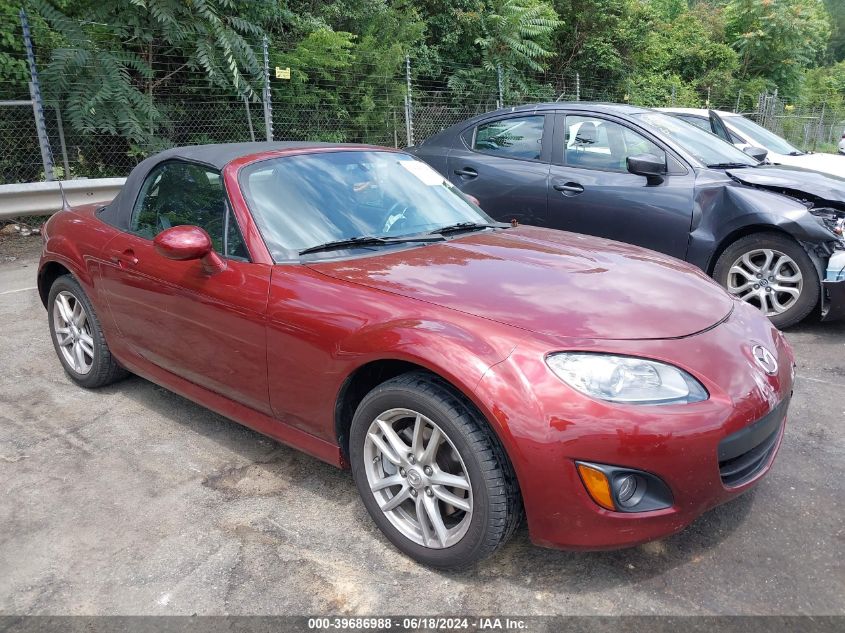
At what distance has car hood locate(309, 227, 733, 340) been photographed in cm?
242

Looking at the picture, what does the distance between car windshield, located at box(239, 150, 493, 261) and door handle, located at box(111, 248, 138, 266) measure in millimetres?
758

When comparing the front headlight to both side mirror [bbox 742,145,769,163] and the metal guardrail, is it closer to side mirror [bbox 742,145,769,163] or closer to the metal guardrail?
side mirror [bbox 742,145,769,163]

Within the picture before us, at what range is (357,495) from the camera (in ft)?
9.87

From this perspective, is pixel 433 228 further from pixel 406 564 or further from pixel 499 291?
pixel 406 564

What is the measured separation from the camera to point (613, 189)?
5617mm

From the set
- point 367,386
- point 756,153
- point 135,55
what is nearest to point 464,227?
point 367,386

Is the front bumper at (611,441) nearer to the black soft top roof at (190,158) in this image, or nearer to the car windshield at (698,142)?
the black soft top roof at (190,158)

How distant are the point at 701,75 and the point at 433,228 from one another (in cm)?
2539

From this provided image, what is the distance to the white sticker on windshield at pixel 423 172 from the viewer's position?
3750 mm

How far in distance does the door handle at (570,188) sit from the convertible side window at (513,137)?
399 mm

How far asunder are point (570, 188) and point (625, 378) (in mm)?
3845

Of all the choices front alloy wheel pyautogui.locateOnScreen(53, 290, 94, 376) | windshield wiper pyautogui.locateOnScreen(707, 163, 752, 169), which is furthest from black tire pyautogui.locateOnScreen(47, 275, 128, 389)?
windshield wiper pyautogui.locateOnScreen(707, 163, 752, 169)

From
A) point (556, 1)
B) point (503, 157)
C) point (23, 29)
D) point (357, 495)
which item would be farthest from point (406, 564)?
point (556, 1)

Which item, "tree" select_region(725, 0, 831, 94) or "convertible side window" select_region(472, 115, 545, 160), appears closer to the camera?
"convertible side window" select_region(472, 115, 545, 160)
